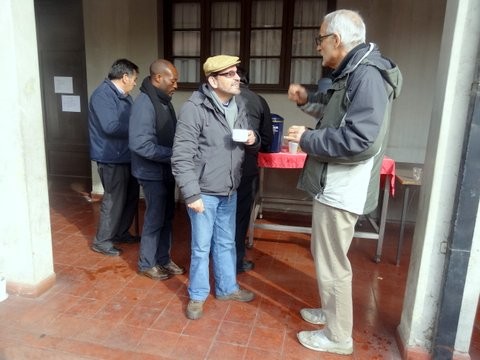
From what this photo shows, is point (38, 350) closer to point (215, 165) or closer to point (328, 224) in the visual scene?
point (215, 165)

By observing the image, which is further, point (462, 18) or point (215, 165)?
point (215, 165)

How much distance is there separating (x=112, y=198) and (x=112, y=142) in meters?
0.53

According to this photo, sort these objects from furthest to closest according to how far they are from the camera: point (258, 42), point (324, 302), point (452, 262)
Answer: point (258, 42) → point (324, 302) → point (452, 262)

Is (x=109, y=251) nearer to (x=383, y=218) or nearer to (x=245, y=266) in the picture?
(x=245, y=266)

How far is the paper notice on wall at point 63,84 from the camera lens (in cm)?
539

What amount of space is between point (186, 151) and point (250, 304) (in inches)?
49.8

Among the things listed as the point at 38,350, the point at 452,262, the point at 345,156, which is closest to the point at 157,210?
the point at 38,350

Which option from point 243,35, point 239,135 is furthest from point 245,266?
point 243,35

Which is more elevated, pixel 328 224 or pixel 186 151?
pixel 186 151

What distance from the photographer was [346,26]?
6.42 ft

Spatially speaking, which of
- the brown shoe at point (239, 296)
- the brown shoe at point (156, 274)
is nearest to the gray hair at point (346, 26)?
the brown shoe at point (239, 296)

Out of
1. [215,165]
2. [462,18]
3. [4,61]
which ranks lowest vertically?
[215,165]

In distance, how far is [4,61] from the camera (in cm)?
241

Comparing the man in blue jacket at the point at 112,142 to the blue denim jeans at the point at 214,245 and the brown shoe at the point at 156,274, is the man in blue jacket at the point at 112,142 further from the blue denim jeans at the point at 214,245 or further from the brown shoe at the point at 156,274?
the blue denim jeans at the point at 214,245
